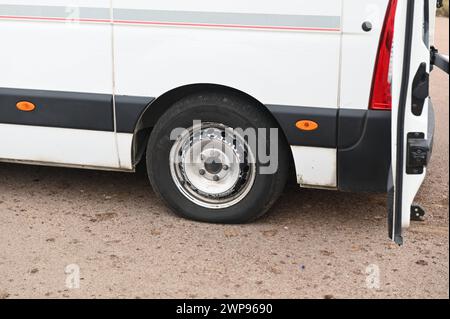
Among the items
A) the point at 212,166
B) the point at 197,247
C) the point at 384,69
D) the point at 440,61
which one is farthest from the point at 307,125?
the point at 197,247

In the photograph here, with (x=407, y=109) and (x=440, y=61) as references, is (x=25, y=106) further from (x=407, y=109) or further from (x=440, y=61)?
(x=440, y=61)

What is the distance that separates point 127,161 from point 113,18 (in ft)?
3.02

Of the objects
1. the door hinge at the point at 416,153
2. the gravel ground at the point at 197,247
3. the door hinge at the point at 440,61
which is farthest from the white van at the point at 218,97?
the gravel ground at the point at 197,247

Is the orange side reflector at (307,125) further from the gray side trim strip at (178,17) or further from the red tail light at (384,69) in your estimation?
the gray side trim strip at (178,17)

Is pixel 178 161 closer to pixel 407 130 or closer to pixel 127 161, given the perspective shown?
pixel 127 161

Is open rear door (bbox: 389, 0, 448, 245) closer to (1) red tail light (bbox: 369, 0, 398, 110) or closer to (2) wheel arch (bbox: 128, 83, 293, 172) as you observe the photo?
(1) red tail light (bbox: 369, 0, 398, 110)

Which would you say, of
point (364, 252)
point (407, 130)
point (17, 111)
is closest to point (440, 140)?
point (364, 252)

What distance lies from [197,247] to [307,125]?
1.00 m

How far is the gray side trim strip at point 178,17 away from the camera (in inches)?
175

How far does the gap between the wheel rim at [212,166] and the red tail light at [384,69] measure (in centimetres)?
87

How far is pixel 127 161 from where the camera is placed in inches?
196

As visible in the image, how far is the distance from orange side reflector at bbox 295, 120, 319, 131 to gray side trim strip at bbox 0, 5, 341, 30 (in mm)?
562

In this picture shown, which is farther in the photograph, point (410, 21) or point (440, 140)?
point (440, 140)

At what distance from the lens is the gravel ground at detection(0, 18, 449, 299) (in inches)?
166
